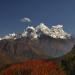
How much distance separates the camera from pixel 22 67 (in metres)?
54.8

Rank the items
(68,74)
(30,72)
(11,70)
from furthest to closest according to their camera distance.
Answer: (68,74) < (11,70) < (30,72)

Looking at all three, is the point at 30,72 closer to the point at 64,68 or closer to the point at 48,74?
the point at 48,74

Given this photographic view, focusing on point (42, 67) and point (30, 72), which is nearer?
point (30, 72)

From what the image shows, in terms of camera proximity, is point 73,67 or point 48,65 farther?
point 73,67

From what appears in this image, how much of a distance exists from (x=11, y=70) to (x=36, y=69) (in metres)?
4.92

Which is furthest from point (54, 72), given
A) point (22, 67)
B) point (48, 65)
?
point (22, 67)

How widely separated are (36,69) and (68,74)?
15839 millimetres

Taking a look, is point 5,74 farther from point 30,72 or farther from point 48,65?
point 48,65

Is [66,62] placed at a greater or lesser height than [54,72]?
greater

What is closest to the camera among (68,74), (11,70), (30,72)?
(30,72)

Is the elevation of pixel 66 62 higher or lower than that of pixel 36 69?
higher

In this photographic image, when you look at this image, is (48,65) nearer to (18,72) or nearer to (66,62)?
(18,72)

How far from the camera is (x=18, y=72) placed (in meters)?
52.4

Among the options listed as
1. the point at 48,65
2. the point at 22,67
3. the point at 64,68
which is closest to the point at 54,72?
the point at 48,65
